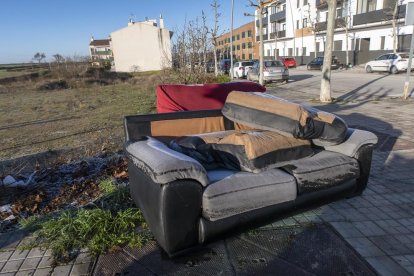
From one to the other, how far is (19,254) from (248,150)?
2243 mm

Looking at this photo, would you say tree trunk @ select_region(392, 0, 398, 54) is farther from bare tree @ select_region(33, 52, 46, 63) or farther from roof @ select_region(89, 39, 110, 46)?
roof @ select_region(89, 39, 110, 46)

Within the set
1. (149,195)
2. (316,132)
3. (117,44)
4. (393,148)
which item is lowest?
(393,148)

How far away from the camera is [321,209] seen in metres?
3.46

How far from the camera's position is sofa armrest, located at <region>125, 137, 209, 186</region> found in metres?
2.42

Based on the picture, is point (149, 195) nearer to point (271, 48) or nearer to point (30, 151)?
point (30, 151)

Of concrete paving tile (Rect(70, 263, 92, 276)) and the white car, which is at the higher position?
the white car

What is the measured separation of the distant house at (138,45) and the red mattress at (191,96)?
38788mm

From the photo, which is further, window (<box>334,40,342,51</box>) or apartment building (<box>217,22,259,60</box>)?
apartment building (<box>217,22,259,60</box>)

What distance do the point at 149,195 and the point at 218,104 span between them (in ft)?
7.04

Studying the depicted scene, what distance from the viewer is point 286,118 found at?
3232 millimetres

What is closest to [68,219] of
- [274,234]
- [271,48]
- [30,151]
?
[274,234]

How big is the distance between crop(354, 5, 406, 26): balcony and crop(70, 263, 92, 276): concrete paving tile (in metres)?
32.7

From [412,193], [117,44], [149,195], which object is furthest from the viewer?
[117,44]

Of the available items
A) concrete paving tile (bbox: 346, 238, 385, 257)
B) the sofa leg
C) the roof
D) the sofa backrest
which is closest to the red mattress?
the sofa backrest
